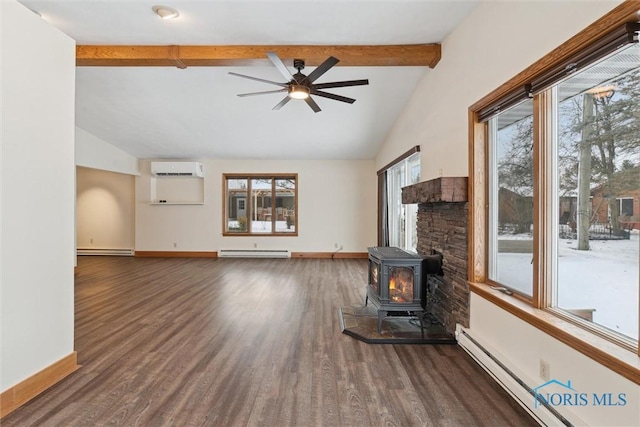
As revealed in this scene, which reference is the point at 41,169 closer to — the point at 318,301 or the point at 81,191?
the point at 318,301

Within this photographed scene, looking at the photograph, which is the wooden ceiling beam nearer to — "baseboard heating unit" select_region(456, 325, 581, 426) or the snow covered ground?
the snow covered ground

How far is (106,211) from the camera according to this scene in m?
8.20

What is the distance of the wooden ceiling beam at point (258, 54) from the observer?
341 cm

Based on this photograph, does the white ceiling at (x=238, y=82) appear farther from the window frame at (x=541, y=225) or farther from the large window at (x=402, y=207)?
the window frame at (x=541, y=225)

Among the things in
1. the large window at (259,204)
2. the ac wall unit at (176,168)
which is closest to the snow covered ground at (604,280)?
the large window at (259,204)

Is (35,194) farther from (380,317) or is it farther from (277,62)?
(380,317)

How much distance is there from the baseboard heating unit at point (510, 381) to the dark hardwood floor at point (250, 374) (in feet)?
0.19

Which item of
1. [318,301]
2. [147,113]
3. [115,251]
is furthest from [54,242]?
[115,251]

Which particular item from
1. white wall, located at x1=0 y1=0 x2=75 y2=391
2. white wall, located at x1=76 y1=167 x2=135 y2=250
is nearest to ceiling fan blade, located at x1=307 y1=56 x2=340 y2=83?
white wall, located at x1=0 y1=0 x2=75 y2=391

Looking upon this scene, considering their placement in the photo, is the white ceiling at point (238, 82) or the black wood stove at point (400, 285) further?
the black wood stove at point (400, 285)

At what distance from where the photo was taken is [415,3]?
267 cm

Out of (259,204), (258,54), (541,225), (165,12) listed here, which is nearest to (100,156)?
(259,204)

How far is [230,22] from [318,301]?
139 inches

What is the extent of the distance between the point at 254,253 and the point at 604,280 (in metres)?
7.04
